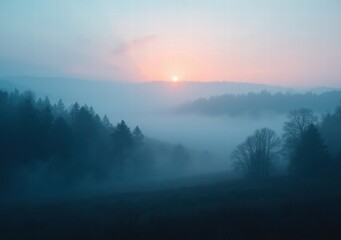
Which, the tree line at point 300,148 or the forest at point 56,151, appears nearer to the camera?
the forest at point 56,151

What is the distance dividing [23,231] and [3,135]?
26.2 meters

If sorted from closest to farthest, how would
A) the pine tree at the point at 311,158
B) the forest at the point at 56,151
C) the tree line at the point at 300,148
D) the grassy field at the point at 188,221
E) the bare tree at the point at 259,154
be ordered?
the grassy field at the point at 188,221, the forest at the point at 56,151, the pine tree at the point at 311,158, the tree line at the point at 300,148, the bare tree at the point at 259,154

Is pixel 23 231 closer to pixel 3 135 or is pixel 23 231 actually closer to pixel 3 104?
pixel 3 135

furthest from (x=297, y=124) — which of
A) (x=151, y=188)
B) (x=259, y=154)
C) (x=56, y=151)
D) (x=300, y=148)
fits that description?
(x=56, y=151)

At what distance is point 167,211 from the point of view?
21422 millimetres

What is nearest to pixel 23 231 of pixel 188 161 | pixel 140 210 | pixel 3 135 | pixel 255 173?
pixel 140 210

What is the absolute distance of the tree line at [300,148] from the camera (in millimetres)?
42969

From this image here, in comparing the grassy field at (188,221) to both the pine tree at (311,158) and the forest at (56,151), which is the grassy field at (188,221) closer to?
the pine tree at (311,158)

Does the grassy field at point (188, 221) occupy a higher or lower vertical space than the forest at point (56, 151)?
lower

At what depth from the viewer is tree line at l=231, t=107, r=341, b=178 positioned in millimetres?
42969

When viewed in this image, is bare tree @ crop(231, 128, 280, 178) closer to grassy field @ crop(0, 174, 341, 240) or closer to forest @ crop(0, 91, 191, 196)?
forest @ crop(0, 91, 191, 196)

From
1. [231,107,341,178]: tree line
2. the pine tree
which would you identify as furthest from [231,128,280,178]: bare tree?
the pine tree

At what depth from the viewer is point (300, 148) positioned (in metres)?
44.3

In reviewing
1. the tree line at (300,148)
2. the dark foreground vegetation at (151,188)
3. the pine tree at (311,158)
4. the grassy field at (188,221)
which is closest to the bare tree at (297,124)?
the tree line at (300,148)
